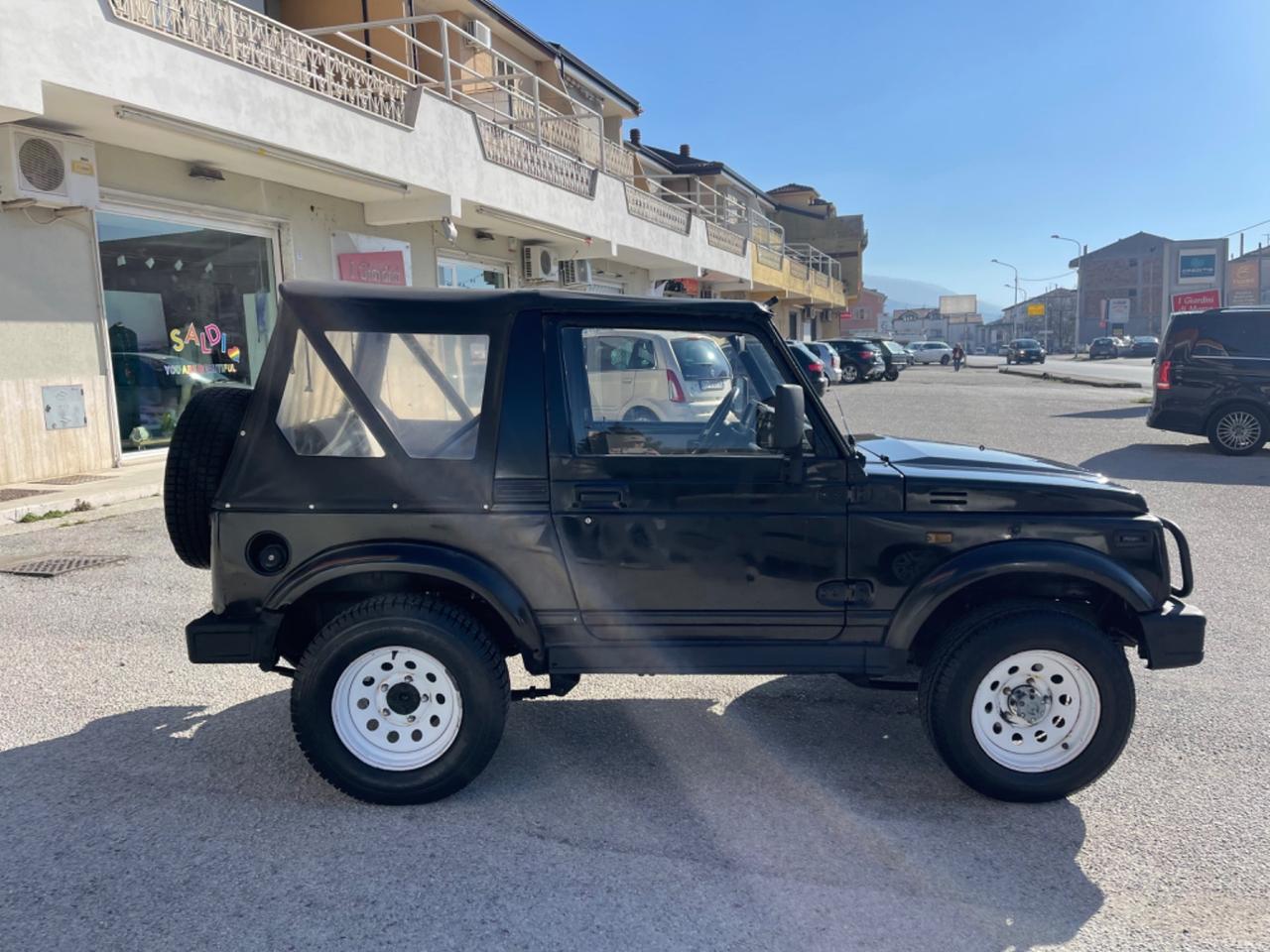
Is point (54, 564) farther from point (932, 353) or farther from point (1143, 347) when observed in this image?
point (1143, 347)

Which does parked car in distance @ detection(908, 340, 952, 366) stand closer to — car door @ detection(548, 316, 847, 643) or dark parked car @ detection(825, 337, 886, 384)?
dark parked car @ detection(825, 337, 886, 384)

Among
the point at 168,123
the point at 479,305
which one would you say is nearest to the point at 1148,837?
the point at 479,305

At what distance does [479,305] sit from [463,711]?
154cm

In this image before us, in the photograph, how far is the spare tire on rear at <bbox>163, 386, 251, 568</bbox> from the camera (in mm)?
3516

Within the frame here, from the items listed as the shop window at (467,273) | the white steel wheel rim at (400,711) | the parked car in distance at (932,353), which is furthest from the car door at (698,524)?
the parked car in distance at (932,353)

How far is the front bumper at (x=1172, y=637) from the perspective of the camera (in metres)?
3.40

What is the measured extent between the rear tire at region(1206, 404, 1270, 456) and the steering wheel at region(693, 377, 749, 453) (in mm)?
11733

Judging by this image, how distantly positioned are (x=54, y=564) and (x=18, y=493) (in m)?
2.77

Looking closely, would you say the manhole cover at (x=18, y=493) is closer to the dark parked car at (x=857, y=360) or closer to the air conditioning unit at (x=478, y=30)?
the air conditioning unit at (x=478, y=30)

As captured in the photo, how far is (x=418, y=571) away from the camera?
3307mm

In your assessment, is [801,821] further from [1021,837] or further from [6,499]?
[6,499]

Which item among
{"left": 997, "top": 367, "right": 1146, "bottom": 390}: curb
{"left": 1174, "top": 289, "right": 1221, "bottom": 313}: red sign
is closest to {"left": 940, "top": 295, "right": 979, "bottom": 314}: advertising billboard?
{"left": 997, "top": 367, "right": 1146, "bottom": 390}: curb

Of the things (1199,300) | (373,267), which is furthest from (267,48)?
(1199,300)

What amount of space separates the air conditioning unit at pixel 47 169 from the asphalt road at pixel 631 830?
625 centimetres
